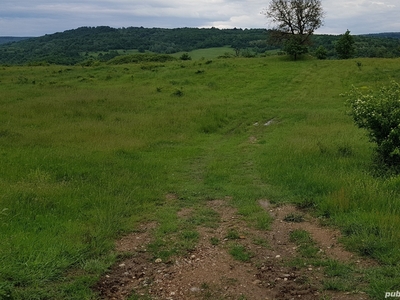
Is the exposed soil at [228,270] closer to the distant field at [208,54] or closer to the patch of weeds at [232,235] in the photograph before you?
the patch of weeds at [232,235]

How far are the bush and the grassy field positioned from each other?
0.67 m

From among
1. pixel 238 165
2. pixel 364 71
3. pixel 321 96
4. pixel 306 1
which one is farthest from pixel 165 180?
pixel 306 1

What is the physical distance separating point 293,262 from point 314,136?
959cm

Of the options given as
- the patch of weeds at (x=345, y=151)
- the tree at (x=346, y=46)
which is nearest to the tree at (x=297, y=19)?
the tree at (x=346, y=46)

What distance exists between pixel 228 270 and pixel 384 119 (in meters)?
6.24

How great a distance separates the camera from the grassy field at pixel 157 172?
5793 millimetres

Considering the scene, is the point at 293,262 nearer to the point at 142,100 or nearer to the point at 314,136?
the point at 314,136

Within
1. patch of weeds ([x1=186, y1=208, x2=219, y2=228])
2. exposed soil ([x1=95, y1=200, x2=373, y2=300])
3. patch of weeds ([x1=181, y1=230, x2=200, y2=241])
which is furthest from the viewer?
patch of weeds ([x1=186, y1=208, x2=219, y2=228])

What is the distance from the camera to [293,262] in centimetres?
579

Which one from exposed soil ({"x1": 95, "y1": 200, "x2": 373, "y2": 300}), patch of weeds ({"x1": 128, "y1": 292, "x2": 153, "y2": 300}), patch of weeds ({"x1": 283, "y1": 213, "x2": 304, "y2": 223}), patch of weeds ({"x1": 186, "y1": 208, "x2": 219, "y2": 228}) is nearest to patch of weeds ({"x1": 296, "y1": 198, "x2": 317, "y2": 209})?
patch of weeds ({"x1": 283, "y1": 213, "x2": 304, "y2": 223})

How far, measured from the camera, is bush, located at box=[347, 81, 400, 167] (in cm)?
940

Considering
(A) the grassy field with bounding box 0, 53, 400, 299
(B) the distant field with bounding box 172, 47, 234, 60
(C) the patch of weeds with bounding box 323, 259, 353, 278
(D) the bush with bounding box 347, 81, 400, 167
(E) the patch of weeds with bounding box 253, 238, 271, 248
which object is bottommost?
(E) the patch of weeds with bounding box 253, 238, 271, 248

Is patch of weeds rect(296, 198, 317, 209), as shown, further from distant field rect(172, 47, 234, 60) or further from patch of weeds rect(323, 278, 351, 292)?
distant field rect(172, 47, 234, 60)

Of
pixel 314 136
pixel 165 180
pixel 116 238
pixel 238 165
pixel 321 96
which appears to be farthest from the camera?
pixel 321 96
